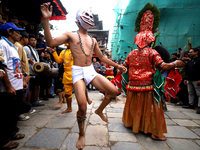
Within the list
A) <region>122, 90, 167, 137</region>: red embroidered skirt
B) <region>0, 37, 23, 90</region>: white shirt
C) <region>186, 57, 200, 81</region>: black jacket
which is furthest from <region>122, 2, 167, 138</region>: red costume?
<region>186, 57, 200, 81</region>: black jacket

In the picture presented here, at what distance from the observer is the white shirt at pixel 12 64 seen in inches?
81.0

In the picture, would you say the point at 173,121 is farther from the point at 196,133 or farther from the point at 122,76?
the point at 122,76

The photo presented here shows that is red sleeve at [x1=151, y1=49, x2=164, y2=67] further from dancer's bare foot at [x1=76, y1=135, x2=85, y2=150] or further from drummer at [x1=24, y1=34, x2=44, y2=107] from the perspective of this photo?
drummer at [x1=24, y1=34, x2=44, y2=107]

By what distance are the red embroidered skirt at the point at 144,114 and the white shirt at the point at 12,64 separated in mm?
2267

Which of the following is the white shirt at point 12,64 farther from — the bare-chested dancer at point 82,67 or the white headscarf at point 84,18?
the white headscarf at point 84,18

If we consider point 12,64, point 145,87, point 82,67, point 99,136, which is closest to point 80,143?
point 99,136

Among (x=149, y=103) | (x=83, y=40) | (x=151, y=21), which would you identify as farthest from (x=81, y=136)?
(x=151, y=21)

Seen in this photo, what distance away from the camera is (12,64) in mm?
2129

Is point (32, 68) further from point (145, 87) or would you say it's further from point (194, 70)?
point (194, 70)

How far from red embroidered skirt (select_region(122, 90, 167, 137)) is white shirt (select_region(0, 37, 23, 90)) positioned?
2.27m

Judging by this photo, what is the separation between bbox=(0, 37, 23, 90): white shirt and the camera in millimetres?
2059

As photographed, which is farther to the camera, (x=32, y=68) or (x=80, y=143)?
(x=32, y=68)

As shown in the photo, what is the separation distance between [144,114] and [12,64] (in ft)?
8.87

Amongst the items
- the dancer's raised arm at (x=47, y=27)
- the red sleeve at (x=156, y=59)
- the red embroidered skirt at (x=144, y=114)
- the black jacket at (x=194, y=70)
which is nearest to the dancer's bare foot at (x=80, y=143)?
the red embroidered skirt at (x=144, y=114)
